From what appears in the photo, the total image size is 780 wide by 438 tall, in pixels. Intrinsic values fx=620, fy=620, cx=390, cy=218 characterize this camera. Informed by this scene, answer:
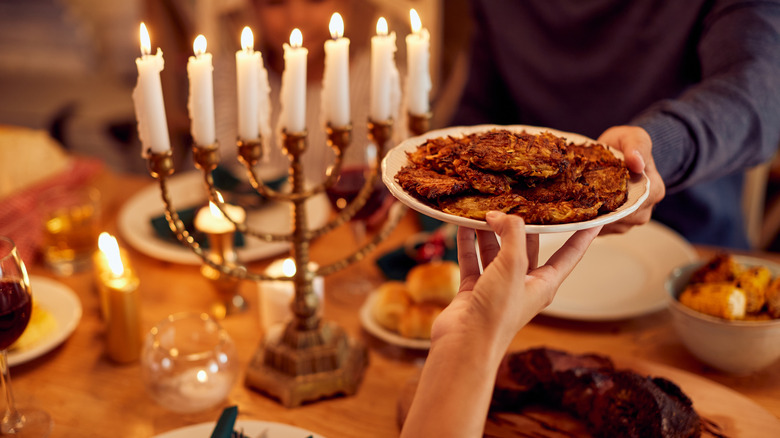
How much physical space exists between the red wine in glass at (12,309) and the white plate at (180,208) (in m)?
0.61

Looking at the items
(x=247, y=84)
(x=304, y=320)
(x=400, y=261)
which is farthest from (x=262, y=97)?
(x=400, y=261)

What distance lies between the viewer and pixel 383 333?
4.29ft

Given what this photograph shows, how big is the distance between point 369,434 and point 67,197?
3.83 ft

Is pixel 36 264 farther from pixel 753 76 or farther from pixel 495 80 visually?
pixel 753 76

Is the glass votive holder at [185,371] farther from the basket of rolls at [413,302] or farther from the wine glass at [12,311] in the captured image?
the basket of rolls at [413,302]

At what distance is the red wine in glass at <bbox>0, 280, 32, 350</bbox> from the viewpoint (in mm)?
956

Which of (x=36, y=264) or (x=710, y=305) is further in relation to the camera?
(x=36, y=264)

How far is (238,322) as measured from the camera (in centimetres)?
142

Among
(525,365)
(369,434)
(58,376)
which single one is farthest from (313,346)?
(58,376)

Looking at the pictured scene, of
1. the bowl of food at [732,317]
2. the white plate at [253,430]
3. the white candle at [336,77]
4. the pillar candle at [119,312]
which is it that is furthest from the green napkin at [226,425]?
the bowl of food at [732,317]

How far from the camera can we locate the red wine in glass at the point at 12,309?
3.14 feet

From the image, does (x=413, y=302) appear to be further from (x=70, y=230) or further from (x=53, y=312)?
(x=70, y=230)

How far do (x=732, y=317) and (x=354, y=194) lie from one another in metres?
0.78

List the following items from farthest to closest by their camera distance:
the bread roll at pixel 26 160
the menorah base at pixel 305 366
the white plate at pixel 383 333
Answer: the bread roll at pixel 26 160
the white plate at pixel 383 333
the menorah base at pixel 305 366
